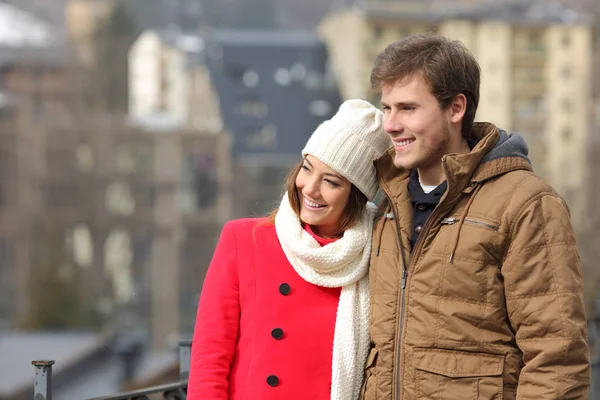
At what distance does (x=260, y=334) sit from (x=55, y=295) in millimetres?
29084

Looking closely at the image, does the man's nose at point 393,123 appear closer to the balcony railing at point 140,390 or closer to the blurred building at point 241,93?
the balcony railing at point 140,390

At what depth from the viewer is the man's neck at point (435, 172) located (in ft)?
→ 5.08

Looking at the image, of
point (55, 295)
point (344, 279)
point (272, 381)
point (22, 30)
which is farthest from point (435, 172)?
point (22, 30)

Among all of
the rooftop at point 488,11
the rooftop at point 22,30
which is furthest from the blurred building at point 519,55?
the rooftop at point 22,30

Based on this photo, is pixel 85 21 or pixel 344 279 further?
pixel 85 21

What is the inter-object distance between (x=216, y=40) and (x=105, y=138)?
5.25 meters

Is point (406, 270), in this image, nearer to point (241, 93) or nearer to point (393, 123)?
point (393, 123)

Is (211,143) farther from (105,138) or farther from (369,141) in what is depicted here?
(369,141)

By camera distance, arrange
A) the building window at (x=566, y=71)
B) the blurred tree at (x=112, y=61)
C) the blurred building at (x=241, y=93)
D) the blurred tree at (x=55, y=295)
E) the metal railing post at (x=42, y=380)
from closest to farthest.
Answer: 1. the metal railing post at (x=42, y=380)
2. the blurred tree at (x=55, y=295)
3. the building window at (x=566, y=71)
4. the blurred building at (x=241, y=93)
5. the blurred tree at (x=112, y=61)

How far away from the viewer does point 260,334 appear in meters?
1.58

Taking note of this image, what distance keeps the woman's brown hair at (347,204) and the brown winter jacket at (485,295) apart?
11 cm

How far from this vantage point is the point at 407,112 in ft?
4.98

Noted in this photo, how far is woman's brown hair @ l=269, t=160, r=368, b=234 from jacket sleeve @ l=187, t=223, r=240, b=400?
0.15 m

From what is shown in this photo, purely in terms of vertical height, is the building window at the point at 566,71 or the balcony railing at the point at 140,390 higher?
the building window at the point at 566,71
